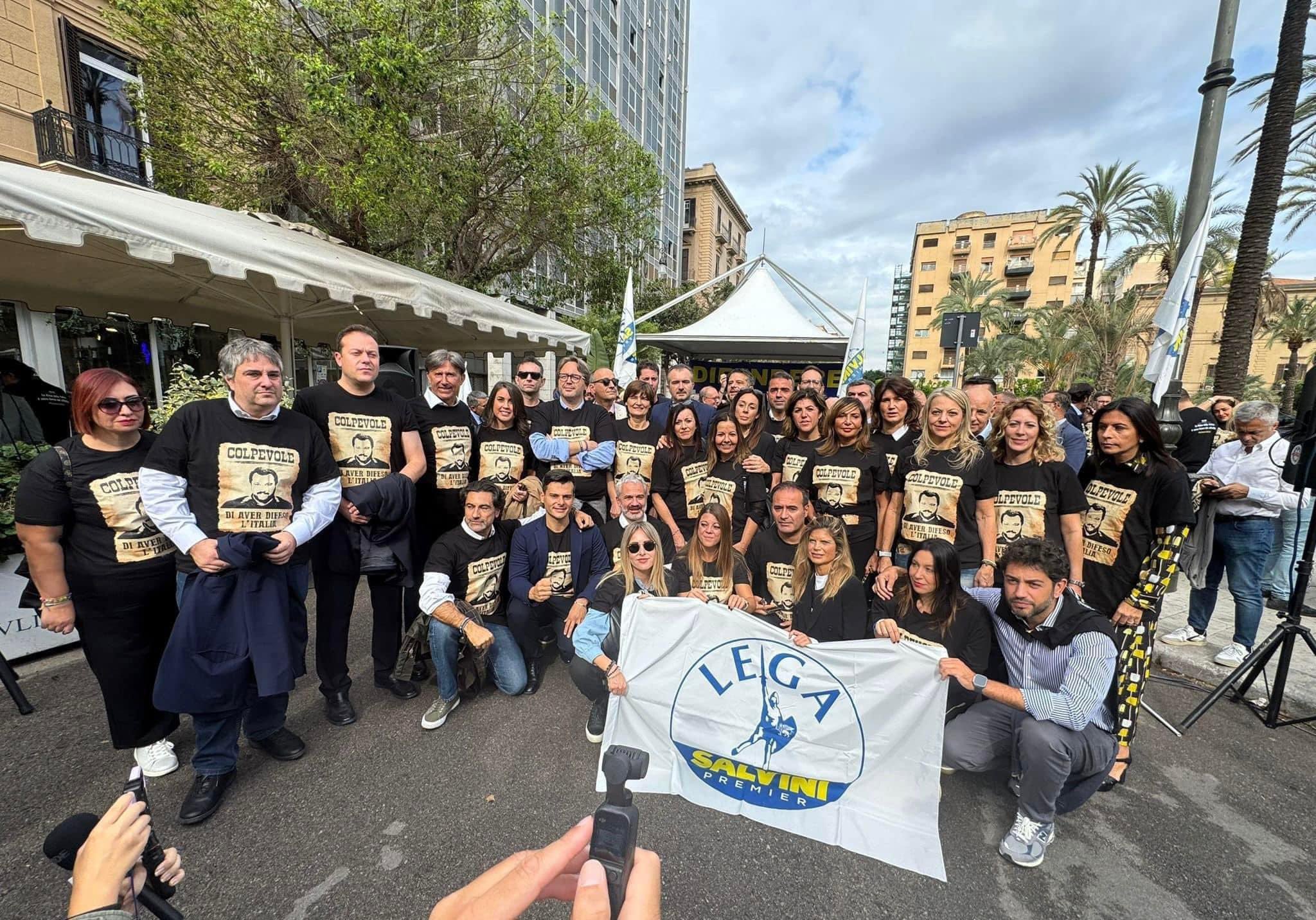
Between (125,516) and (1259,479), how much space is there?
6980mm

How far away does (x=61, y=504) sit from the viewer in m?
2.40

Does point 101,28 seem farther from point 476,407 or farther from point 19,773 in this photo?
point 19,773

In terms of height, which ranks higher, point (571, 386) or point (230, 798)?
point (571, 386)

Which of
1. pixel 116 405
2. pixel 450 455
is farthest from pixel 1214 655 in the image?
pixel 116 405

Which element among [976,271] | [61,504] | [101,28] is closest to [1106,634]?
[61,504]

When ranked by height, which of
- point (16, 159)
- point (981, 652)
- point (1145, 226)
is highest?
point (1145, 226)

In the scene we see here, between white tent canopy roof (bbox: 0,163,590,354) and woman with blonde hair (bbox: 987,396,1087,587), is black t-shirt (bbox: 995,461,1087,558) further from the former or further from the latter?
white tent canopy roof (bbox: 0,163,590,354)

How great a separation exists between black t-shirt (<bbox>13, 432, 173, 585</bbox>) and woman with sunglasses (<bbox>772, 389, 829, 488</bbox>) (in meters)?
3.58

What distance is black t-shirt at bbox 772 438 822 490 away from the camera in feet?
12.4

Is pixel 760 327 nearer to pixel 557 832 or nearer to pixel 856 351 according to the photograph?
pixel 856 351

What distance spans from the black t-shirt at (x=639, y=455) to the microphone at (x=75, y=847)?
334 cm

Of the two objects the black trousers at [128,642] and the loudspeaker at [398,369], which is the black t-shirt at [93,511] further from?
the loudspeaker at [398,369]

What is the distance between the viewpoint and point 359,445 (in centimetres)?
310

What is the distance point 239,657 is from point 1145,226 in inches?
1372
